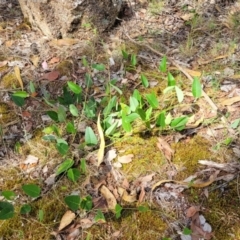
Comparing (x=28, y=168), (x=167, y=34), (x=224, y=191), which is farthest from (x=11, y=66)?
(x=224, y=191)

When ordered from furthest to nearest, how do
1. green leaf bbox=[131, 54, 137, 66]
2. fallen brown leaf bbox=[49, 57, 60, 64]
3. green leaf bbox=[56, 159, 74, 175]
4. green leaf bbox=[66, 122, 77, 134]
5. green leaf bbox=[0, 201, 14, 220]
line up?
1. fallen brown leaf bbox=[49, 57, 60, 64]
2. green leaf bbox=[131, 54, 137, 66]
3. green leaf bbox=[66, 122, 77, 134]
4. green leaf bbox=[56, 159, 74, 175]
5. green leaf bbox=[0, 201, 14, 220]

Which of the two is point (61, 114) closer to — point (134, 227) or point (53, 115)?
point (53, 115)

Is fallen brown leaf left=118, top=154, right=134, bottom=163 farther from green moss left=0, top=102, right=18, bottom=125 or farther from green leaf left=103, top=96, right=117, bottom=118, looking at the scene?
green moss left=0, top=102, right=18, bottom=125

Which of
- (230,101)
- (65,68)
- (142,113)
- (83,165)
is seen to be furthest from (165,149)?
(65,68)

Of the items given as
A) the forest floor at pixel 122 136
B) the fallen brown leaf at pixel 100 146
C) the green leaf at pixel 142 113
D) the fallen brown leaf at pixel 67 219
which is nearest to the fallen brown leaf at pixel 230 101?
the forest floor at pixel 122 136

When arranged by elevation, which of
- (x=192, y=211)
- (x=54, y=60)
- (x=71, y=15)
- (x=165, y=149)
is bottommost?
(x=192, y=211)

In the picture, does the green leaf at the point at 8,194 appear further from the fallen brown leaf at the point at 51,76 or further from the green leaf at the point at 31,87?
the fallen brown leaf at the point at 51,76

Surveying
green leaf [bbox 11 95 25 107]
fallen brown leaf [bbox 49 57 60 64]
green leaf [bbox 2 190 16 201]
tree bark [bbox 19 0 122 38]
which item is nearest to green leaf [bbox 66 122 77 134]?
green leaf [bbox 11 95 25 107]

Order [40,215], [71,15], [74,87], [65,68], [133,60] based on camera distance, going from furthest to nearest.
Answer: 1. [71,15]
2. [65,68]
3. [133,60]
4. [74,87]
5. [40,215]
